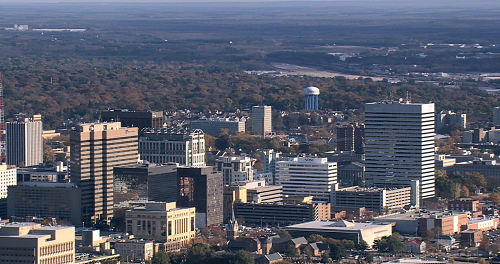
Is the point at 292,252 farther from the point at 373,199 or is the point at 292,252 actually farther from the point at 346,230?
the point at 373,199

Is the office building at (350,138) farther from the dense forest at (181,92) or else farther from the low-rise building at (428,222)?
the dense forest at (181,92)

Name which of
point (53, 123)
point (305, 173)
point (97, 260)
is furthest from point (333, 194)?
point (53, 123)

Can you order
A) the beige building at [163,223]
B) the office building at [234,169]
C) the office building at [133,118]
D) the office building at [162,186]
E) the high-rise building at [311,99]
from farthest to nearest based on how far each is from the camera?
1. the high-rise building at [311,99]
2. the office building at [133,118]
3. the office building at [234,169]
4. the office building at [162,186]
5. the beige building at [163,223]

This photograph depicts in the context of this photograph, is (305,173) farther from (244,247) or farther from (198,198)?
(244,247)

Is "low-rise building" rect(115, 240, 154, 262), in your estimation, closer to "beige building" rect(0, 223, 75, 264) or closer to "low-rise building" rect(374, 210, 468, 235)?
"beige building" rect(0, 223, 75, 264)

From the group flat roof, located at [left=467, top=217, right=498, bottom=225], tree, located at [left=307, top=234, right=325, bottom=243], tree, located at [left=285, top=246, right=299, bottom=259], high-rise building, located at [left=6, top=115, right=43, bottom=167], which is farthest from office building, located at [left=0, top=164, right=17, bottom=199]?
flat roof, located at [left=467, top=217, right=498, bottom=225]

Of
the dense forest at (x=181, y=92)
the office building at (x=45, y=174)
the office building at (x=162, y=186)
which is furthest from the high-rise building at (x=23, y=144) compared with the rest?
the dense forest at (x=181, y=92)
